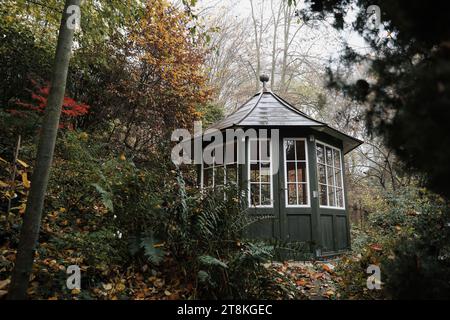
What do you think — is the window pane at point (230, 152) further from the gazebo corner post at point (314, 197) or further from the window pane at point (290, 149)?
the gazebo corner post at point (314, 197)

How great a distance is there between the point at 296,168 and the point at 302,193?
1.87ft

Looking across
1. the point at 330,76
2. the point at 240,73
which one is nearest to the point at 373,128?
the point at 330,76

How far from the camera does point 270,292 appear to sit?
10.0 ft

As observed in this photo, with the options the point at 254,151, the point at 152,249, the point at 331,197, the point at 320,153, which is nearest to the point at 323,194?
the point at 331,197

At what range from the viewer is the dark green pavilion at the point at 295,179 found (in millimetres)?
6062

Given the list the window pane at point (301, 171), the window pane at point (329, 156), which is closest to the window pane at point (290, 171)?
the window pane at point (301, 171)

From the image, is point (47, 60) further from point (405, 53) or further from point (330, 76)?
point (405, 53)

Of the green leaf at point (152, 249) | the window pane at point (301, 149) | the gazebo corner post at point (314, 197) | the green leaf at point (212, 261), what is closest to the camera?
the green leaf at point (212, 261)

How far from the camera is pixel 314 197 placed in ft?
20.4

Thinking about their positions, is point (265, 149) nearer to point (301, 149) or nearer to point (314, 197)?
point (301, 149)

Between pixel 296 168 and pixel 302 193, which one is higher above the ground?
pixel 296 168

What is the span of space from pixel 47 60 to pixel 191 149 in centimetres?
405

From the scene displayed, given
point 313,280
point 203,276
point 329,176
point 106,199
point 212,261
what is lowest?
point 313,280

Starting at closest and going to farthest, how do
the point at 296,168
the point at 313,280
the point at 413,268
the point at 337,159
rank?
the point at 413,268, the point at 313,280, the point at 296,168, the point at 337,159
